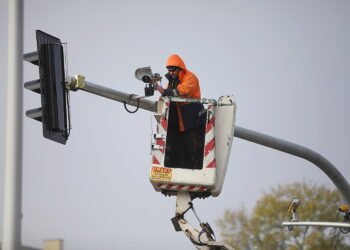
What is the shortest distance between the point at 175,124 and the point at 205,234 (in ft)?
5.60

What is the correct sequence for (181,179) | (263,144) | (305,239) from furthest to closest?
1. (305,239)
2. (263,144)
3. (181,179)

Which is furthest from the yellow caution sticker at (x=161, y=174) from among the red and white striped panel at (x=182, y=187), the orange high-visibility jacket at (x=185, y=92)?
the orange high-visibility jacket at (x=185, y=92)

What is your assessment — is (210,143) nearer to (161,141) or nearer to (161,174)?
(161,141)

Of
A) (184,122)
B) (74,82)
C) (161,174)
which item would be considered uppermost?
(74,82)

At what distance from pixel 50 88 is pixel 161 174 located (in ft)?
7.07

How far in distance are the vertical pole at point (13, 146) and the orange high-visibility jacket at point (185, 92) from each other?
233cm

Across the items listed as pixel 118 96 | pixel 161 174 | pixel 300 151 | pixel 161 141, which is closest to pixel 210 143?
pixel 161 141

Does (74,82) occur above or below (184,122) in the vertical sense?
above

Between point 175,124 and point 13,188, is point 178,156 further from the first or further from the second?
point 13,188

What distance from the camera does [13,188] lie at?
1330 centimetres

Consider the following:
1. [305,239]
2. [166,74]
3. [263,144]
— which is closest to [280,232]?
[305,239]

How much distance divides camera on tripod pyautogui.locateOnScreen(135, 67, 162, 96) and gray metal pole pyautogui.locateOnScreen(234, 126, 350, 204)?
195 cm

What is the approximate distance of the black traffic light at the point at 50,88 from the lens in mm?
15062

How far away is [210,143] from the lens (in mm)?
14516
